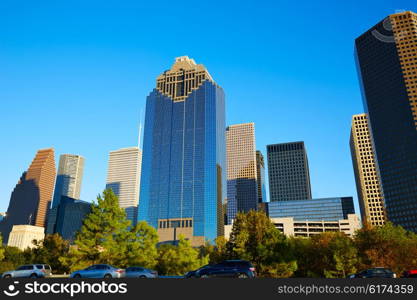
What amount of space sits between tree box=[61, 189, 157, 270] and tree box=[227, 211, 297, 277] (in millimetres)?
16427

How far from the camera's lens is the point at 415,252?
2537 inches

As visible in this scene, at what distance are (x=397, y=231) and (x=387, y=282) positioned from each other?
7457cm

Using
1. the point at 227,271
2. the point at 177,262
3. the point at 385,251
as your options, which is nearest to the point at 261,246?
the point at 177,262

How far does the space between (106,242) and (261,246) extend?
25.6 m

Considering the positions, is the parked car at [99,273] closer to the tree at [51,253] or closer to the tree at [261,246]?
the tree at [261,246]

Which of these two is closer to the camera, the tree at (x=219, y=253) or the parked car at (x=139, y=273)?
the parked car at (x=139, y=273)

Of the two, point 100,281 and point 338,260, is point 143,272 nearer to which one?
point 100,281

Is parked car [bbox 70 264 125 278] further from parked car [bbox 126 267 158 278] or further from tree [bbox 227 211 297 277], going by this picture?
tree [bbox 227 211 297 277]

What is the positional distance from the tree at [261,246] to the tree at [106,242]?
53.9 ft

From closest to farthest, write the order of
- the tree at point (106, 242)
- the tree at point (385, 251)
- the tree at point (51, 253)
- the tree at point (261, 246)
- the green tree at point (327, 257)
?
the tree at point (106, 242)
the tree at point (261, 246)
the tree at point (385, 251)
the green tree at point (327, 257)
the tree at point (51, 253)

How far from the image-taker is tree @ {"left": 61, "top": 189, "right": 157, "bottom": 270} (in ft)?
166

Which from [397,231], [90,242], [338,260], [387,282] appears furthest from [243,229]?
[387,282]

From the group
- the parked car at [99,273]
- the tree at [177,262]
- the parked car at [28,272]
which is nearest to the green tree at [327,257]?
the tree at [177,262]

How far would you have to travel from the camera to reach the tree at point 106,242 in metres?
50.6
